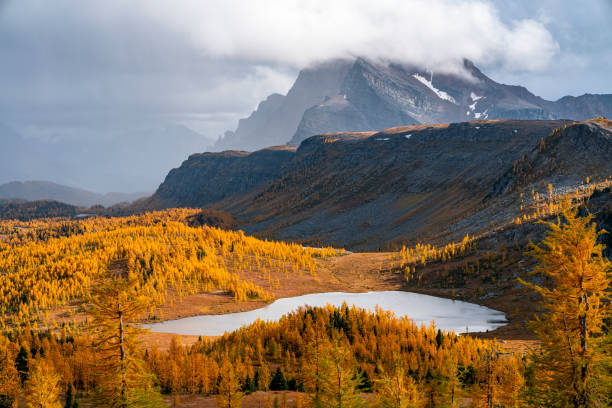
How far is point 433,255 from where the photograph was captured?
440 ft

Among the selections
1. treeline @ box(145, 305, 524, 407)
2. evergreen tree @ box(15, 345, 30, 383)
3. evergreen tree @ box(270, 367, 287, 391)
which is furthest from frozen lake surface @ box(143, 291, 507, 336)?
evergreen tree @ box(270, 367, 287, 391)

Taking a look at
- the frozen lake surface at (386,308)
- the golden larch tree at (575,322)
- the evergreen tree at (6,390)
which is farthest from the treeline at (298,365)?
the frozen lake surface at (386,308)

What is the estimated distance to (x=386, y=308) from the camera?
4058 inches

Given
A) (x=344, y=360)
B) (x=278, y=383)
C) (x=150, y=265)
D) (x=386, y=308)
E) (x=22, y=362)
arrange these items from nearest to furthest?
(x=344, y=360)
(x=278, y=383)
(x=22, y=362)
(x=386, y=308)
(x=150, y=265)

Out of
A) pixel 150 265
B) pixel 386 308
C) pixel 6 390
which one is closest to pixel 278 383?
pixel 6 390

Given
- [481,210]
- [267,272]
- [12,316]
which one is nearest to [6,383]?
[12,316]

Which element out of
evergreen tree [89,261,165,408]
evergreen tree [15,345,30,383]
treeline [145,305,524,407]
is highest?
evergreen tree [89,261,165,408]

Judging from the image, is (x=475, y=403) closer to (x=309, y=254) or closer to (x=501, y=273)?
(x=501, y=273)

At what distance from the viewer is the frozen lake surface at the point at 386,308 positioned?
86.6m

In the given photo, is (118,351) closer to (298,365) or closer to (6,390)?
(6,390)

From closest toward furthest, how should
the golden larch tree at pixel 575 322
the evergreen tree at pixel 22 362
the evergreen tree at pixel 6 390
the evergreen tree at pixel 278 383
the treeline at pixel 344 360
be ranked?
the golden larch tree at pixel 575 322, the treeline at pixel 344 360, the evergreen tree at pixel 6 390, the evergreen tree at pixel 278 383, the evergreen tree at pixel 22 362

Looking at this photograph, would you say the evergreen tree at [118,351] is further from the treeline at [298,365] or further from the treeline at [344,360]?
the treeline at [344,360]

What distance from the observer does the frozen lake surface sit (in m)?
86.6

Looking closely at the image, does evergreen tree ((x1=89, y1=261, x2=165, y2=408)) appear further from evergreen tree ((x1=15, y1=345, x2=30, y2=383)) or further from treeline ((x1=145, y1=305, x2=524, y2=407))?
evergreen tree ((x1=15, y1=345, x2=30, y2=383))
